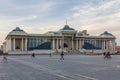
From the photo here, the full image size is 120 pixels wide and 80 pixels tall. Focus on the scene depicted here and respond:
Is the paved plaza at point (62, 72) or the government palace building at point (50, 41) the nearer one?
the paved plaza at point (62, 72)

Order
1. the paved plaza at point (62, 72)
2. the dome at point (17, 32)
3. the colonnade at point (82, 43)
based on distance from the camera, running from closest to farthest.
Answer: the paved plaza at point (62, 72) < the dome at point (17, 32) < the colonnade at point (82, 43)

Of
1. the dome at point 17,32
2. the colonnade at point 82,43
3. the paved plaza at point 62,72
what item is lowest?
the colonnade at point 82,43

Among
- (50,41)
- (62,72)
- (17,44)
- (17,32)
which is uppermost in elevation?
(17,32)

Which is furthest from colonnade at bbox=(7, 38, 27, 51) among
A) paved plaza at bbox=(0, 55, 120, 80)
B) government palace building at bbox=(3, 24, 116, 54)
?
paved plaza at bbox=(0, 55, 120, 80)

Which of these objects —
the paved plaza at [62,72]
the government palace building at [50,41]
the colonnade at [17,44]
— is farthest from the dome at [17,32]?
the paved plaza at [62,72]

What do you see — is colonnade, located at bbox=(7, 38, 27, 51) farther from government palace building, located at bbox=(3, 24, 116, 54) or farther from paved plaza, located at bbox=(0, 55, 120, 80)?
paved plaza, located at bbox=(0, 55, 120, 80)

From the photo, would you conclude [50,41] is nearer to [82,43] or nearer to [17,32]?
[82,43]

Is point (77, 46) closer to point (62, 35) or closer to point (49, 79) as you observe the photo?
point (62, 35)

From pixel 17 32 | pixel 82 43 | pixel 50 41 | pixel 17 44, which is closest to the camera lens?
pixel 17 32

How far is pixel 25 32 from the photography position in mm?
174750

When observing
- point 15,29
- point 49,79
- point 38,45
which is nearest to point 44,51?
point 38,45

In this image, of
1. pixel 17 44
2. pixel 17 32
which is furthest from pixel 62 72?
pixel 17 44

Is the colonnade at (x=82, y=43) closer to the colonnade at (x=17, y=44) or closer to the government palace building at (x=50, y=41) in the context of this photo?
the government palace building at (x=50, y=41)

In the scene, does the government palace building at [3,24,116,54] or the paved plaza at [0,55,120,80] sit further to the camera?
the government palace building at [3,24,116,54]
